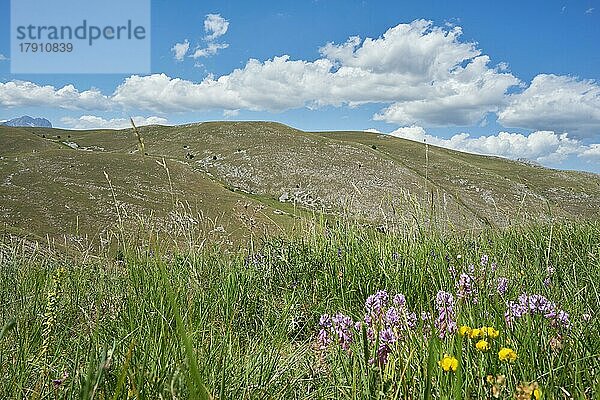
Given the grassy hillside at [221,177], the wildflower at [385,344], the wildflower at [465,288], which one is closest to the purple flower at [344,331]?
the wildflower at [385,344]

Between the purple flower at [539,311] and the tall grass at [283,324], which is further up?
the purple flower at [539,311]

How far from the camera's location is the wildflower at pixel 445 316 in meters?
2.50

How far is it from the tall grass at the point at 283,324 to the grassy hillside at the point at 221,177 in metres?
17.8

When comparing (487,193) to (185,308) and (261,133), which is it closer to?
(261,133)

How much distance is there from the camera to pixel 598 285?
3863mm

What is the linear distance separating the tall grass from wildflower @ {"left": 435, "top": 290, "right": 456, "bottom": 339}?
62 millimetres

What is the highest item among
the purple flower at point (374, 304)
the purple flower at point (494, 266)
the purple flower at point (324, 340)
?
the purple flower at point (494, 266)

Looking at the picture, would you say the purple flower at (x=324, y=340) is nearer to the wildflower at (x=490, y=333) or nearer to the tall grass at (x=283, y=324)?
the tall grass at (x=283, y=324)

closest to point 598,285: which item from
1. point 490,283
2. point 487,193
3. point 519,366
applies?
point 490,283

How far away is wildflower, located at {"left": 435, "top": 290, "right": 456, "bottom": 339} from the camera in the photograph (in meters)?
2.50

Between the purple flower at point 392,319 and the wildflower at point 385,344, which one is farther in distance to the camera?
the purple flower at point 392,319

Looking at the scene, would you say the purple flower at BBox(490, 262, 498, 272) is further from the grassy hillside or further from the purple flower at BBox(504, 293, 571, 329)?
the grassy hillside

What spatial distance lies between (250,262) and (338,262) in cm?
102

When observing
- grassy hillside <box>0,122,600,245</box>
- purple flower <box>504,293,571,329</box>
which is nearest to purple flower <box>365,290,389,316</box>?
purple flower <box>504,293,571,329</box>
